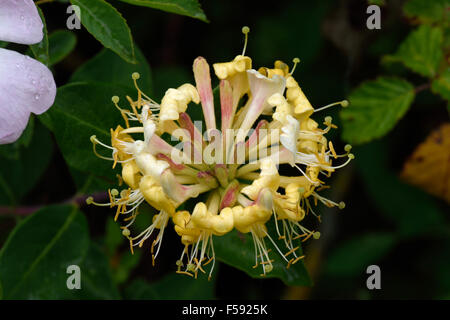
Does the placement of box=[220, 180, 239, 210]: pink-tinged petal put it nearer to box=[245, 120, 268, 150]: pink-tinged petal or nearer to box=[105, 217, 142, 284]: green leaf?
box=[245, 120, 268, 150]: pink-tinged petal

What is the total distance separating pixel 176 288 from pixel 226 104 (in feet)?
2.45

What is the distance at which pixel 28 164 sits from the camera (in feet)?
5.58

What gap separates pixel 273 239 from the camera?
1173 millimetres

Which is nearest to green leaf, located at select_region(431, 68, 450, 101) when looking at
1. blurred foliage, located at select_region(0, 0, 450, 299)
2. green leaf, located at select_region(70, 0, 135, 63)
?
blurred foliage, located at select_region(0, 0, 450, 299)

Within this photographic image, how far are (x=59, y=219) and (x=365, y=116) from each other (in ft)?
2.69

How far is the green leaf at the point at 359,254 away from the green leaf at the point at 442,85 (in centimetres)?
62

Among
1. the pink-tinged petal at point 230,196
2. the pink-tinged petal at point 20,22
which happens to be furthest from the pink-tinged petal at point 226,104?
the pink-tinged petal at point 20,22

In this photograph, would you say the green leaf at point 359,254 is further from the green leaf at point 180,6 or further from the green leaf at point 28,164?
the green leaf at point 180,6

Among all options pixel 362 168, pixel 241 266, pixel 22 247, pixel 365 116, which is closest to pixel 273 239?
pixel 241 266

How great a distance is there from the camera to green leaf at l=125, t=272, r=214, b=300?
1613 mm

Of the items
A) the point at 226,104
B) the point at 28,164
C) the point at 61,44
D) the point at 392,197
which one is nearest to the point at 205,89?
the point at 226,104

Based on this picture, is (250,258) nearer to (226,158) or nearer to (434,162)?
(226,158)

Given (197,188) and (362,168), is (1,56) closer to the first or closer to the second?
(197,188)
